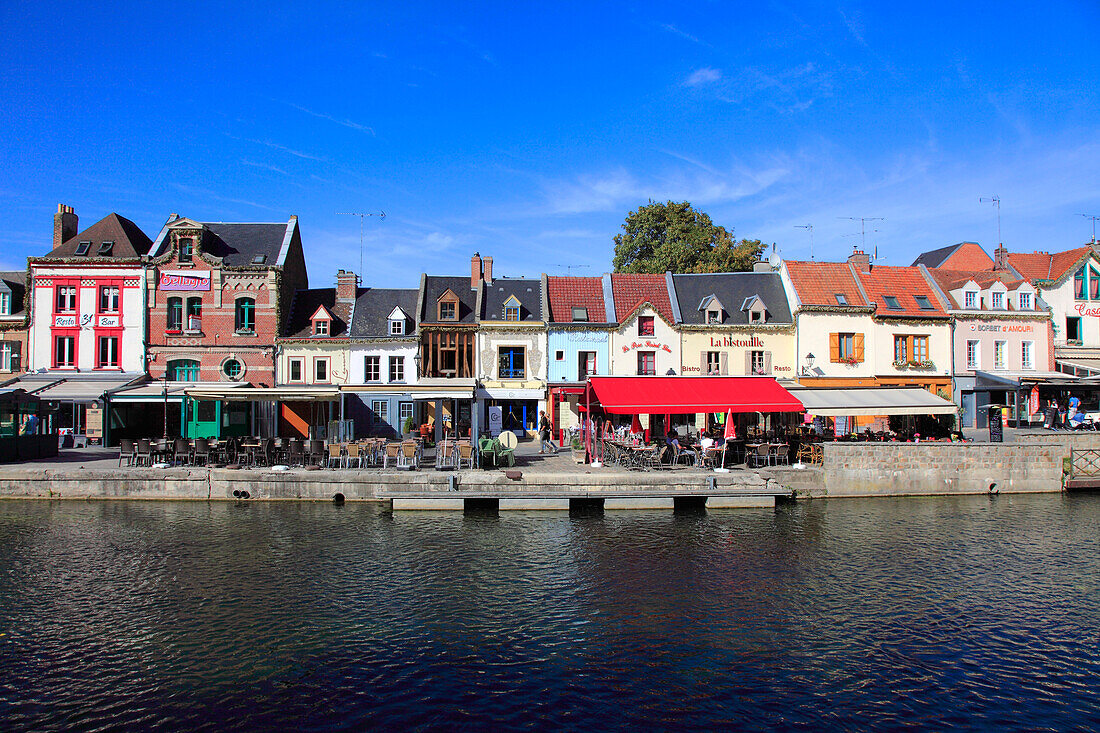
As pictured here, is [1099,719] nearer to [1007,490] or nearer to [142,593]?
[142,593]

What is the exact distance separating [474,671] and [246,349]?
1119 inches

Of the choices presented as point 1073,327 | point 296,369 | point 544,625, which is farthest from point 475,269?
point 1073,327

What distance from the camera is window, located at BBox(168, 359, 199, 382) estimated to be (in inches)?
1335

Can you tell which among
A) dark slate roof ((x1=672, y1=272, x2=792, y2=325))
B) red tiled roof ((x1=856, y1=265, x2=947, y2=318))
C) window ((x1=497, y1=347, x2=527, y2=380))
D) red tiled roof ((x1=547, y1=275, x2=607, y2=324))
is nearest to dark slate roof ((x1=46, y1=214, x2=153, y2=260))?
window ((x1=497, y1=347, x2=527, y2=380))

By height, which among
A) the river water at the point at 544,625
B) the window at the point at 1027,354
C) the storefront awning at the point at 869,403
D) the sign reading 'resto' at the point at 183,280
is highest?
the sign reading 'resto' at the point at 183,280

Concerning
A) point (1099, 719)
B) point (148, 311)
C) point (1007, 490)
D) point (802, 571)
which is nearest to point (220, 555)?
point (802, 571)

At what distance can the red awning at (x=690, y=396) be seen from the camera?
2394 cm

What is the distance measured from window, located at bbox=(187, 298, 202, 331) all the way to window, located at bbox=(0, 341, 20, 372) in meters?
8.70

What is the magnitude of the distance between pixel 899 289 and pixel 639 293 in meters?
14.5

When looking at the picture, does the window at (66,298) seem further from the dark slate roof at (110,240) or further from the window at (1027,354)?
the window at (1027,354)

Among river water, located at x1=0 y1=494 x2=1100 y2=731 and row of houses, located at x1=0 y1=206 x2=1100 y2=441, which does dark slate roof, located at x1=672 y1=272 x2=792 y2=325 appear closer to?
row of houses, located at x1=0 y1=206 x2=1100 y2=441

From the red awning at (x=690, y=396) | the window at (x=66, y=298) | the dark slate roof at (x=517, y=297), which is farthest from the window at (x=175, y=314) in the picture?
the red awning at (x=690, y=396)

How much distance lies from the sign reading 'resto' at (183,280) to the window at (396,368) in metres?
10.2

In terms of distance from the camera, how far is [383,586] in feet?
45.3
